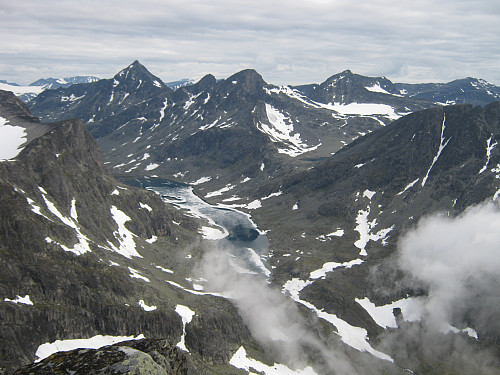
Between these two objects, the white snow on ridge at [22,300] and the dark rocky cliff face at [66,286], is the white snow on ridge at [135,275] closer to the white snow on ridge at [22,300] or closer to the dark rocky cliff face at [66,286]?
the dark rocky cliff face at [66,286]

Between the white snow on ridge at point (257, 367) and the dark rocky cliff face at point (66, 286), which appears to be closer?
the dark rocky cliff face at point (66, 286)

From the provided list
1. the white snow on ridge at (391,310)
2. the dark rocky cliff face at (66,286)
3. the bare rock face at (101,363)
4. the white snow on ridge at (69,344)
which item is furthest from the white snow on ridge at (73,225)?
the bare rock face at (101,363)

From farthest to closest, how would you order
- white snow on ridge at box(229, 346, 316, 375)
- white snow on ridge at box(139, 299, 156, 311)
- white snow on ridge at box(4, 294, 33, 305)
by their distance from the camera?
white snow on ridge at box(139, 299, 156, 311), white snow on ridge at box(229, 346, 316, 375), white snow on ridge at box(4, 294, 33, 305)

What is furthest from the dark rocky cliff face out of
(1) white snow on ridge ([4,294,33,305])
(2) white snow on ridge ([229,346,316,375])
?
(2) white snow on ridge ([229,346,316,375])

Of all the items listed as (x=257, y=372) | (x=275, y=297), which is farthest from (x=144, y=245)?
(x=257, y=372)

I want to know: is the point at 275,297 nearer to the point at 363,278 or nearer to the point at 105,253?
the point at 363,278

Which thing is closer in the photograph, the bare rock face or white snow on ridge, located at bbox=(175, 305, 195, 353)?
the bare rock face

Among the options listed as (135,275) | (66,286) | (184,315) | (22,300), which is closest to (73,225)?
(135,275)

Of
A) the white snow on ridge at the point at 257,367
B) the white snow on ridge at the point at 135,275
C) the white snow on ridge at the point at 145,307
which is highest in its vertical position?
the white snow on ridge at the point at 145,307

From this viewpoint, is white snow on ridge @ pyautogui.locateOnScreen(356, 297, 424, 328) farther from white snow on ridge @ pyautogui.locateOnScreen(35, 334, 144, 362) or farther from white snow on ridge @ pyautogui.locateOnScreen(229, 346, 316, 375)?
white snow on ridge @ pyautogui.locateOnScreen(35, 334, 144, 362)
